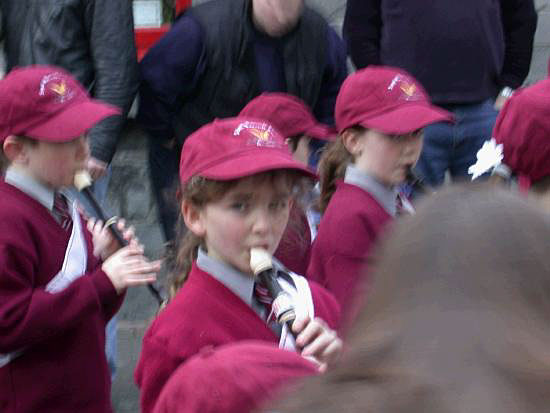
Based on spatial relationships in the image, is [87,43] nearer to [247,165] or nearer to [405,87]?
[405,87]

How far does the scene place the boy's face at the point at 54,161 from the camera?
3.31 meters

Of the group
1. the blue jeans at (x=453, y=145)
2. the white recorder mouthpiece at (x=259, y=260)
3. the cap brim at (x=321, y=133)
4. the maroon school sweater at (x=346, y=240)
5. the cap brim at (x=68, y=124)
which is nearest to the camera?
the white recorder mouthpiece at (x=259, y=260)

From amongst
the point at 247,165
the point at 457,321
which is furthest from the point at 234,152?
the point at 457,321

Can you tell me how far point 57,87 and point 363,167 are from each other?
0.94 metres

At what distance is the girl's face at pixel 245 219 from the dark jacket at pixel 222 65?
1835mm

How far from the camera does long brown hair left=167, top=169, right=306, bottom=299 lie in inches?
104

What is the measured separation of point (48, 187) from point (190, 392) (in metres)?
1.88

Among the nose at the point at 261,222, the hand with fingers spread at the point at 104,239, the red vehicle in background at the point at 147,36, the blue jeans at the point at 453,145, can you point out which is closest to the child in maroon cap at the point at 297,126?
the blue jeans at the point at 453,145

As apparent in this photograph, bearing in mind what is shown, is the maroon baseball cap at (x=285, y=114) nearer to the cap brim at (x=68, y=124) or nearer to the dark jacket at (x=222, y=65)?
the dark jacket at (x=222, y=65)

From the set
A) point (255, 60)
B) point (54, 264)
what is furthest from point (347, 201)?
point (255, 60)

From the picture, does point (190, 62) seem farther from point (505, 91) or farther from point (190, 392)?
point (190, 392)

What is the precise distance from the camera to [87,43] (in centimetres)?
438

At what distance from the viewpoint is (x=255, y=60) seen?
447 cm

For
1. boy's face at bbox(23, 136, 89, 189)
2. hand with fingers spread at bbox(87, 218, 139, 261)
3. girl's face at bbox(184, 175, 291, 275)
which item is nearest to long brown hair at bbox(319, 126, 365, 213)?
hand with fingers spread at bbox(87, 218, 139, 261)
